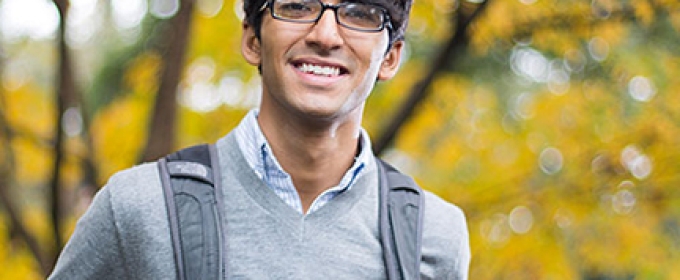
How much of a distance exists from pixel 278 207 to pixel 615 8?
2.46m

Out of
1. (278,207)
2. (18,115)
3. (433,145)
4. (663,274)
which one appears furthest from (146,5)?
(278,207)

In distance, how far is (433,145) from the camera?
6.72 m

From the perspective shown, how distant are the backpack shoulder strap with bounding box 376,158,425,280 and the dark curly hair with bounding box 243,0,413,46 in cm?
34

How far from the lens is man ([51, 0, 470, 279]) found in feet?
7.11

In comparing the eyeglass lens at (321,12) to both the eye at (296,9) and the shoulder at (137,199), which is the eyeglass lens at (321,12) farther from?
the shoulder at (137,199)

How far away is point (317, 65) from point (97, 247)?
24.2 inches

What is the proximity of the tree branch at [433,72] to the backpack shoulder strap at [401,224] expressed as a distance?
69.2 inches

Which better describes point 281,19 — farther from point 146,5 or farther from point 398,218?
point 146,5

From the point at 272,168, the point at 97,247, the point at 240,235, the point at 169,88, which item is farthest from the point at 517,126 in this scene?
the point at 97,247

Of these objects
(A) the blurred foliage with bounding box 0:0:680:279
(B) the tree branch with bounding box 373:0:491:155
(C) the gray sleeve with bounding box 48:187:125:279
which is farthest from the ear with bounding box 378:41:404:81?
(A) the blurred foliage with bounding box 0:0:680:279

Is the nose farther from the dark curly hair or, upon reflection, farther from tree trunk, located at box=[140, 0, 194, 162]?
tree trunk, located at box=[140, 0, 194, 162]

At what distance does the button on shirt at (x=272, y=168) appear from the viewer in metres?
2.30

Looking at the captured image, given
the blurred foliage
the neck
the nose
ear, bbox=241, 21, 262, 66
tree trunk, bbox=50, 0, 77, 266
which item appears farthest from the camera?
the blurred foliage

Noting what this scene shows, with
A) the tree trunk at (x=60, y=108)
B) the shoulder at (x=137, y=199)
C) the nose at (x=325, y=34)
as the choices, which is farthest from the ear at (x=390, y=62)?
the tree trunk at (x=60, y=108)
